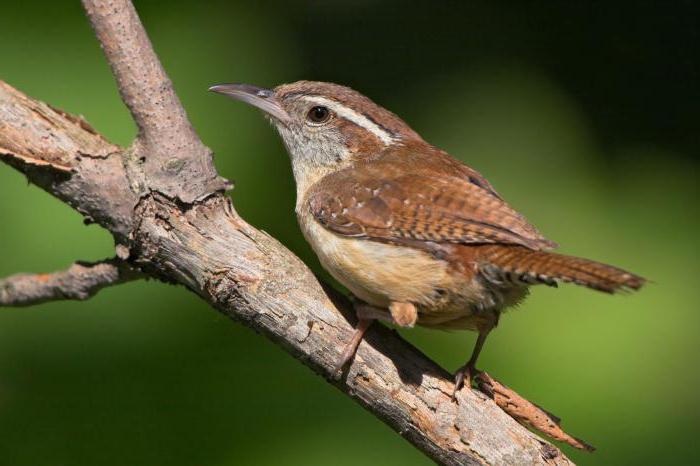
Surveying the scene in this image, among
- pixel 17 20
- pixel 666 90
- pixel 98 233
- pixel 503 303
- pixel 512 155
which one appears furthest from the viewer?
pixel 666 90

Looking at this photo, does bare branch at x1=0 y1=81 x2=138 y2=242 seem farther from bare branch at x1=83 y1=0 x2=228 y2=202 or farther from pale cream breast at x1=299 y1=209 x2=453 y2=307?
pale cream breast at x1=299 y1=209 x2=453 y2=307

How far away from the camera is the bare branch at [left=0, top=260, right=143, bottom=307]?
3.59 m

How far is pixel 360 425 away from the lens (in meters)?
4.03

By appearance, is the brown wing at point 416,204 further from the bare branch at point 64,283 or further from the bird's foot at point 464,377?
the bare branch at point 64,283

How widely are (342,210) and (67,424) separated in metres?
1.30

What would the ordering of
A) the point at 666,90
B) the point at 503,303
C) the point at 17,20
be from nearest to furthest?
1. the point at 503,303
2. the point at 17,20
3. the point at 666,90

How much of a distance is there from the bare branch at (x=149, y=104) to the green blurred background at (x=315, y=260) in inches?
37.1

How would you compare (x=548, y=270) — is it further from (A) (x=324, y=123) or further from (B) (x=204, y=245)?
(A) (x=324, y=123)

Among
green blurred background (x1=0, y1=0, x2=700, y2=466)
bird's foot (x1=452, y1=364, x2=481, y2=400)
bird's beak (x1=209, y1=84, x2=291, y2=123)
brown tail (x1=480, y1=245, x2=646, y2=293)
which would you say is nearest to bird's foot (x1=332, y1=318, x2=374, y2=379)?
bird's foot (x1=452, y1=364, x2=481, y2=400)

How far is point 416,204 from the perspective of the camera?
3.55 meters

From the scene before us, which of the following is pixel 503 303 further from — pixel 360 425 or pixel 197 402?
pixel 197 402

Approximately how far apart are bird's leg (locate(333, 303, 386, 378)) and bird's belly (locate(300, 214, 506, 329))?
2.9 inches

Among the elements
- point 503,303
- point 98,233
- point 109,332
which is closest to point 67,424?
point 109,332

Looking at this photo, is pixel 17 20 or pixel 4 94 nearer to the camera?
pixel 4 94
